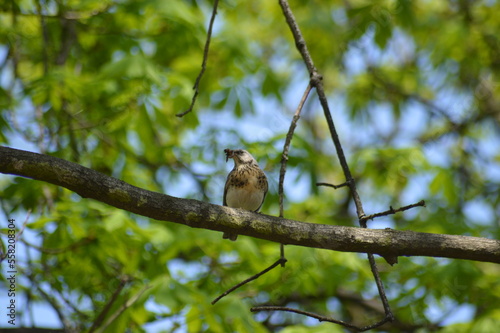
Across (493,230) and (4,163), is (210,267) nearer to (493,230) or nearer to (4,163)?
(493,230)

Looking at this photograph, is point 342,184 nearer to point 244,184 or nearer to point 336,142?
point 336,142

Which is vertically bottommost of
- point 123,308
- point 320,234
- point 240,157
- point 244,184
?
point 320,234

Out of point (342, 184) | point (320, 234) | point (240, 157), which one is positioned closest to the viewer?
point (320, 234)

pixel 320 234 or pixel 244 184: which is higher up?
pixel 244 184

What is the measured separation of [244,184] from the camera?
17.6ft

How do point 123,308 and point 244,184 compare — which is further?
point 244,184

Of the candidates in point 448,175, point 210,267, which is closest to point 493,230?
point 448,175

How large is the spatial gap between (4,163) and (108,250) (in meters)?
2.80

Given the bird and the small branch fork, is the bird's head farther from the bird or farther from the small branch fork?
the small branch fork

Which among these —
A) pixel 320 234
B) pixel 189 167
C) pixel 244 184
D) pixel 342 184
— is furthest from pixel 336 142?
pixel 189 167

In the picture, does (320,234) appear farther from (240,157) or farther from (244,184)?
(240,157)

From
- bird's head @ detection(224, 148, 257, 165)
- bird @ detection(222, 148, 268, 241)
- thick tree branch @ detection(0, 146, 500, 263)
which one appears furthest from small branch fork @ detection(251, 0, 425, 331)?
bird's head @ detection(224, 148, 257, 165)

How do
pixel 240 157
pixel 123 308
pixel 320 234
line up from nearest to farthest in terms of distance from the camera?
pixel 320 234, pixel 123 308, pixel 240 157

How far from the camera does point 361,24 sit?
21.4 ft
